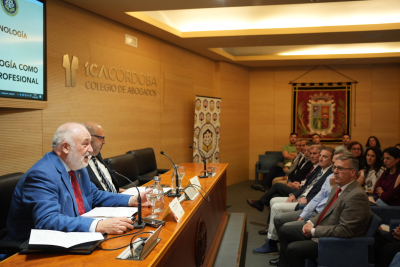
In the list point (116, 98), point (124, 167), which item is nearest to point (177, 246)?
point (124, 167)

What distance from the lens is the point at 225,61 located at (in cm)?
814

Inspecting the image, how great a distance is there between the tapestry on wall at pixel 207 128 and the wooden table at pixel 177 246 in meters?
2.90

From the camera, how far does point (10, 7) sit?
10.7ft

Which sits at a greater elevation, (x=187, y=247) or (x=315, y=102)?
(x=315, y=102)

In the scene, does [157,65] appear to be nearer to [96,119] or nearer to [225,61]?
[96,119]

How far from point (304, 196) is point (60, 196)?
9.66 ft

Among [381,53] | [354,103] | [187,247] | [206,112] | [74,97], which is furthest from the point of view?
[354,103]

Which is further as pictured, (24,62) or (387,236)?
(24,62)

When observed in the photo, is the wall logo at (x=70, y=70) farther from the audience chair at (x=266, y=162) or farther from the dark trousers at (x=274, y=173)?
Result: the audience chair at (x=266, y=162)

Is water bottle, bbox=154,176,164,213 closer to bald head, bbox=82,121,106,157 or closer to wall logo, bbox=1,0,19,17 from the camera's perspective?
bald head, bbox=82,121,106,157

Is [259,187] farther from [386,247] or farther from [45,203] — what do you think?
[45,203]

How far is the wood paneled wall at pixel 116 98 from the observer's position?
12.3 ft

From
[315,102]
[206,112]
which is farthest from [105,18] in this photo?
[315,102]

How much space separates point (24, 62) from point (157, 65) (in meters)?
2.79
